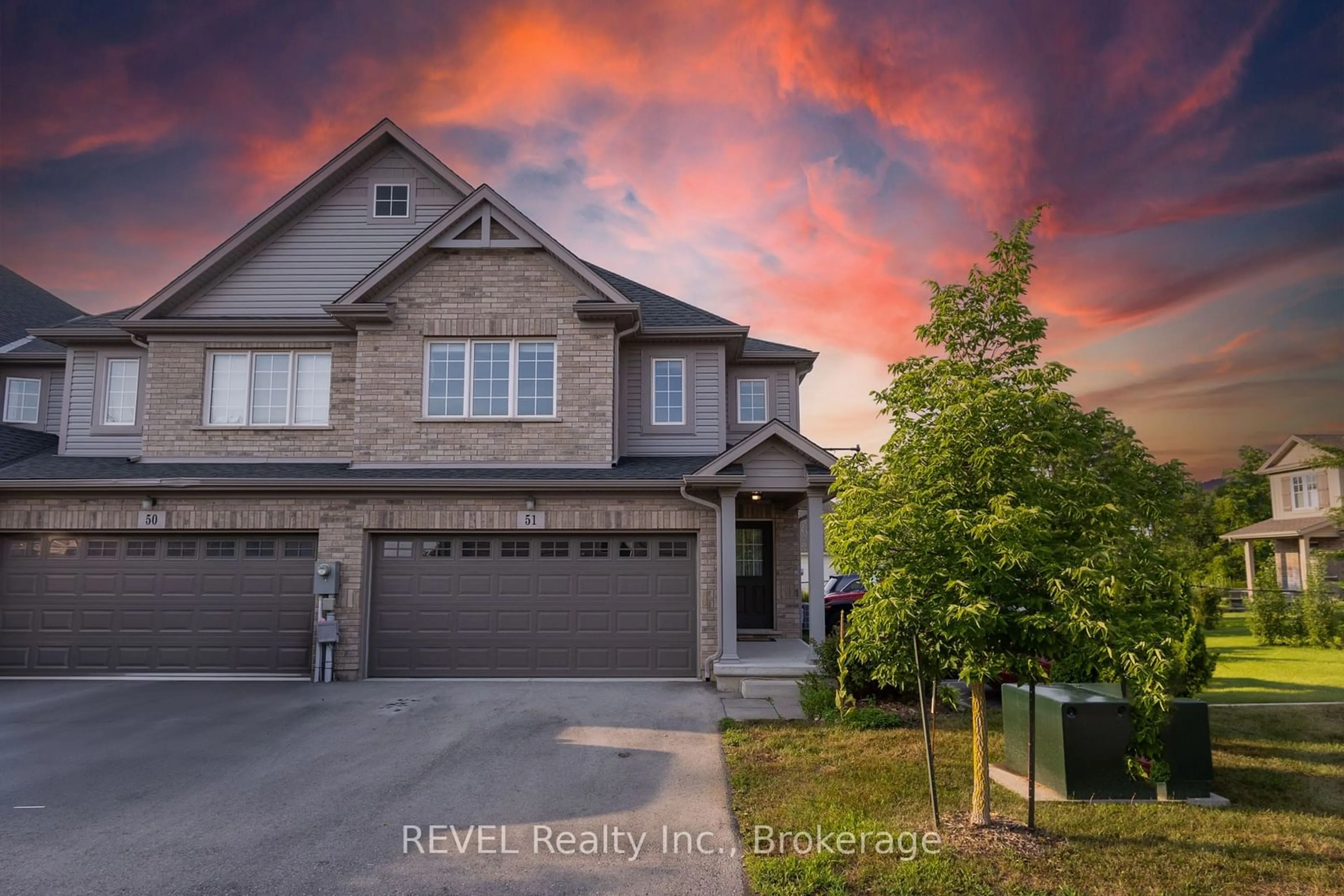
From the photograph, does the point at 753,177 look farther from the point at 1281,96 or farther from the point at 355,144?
the point at 1281,96

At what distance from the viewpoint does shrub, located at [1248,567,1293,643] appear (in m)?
16.5

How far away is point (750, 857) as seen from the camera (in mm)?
4879

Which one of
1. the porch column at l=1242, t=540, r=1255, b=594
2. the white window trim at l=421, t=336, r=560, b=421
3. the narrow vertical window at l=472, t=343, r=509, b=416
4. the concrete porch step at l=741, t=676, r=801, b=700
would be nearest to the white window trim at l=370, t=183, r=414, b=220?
the white window trim at l=421, t=336, r=560, b=421

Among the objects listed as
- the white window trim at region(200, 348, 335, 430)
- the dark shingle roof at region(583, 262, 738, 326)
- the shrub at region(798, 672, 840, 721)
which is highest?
the dark shingle roof at region(583, 262, 738, 326)

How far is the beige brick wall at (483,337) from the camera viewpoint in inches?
487

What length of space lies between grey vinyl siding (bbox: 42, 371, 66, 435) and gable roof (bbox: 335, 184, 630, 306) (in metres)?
8.13

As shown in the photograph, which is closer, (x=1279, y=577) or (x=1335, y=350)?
(x=1335, y=350)

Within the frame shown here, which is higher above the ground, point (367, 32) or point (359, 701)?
point (367, 32)

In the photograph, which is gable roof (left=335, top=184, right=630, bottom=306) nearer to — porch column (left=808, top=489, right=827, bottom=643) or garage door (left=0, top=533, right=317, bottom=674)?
garage door (left=0, top=533, right=317, bottom=674)

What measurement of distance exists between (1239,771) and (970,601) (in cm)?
460

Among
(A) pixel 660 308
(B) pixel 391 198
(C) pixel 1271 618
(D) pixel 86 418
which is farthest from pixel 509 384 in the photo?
(C) pixel 1271 618

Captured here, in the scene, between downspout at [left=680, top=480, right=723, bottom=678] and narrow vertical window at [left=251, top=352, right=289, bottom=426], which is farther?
narrow vertical window at [left=251, top=352, right=289, bottom=426]

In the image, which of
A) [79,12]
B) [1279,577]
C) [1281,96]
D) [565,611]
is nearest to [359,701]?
[565,611]

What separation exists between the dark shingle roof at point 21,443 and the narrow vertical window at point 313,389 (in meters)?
5.62
